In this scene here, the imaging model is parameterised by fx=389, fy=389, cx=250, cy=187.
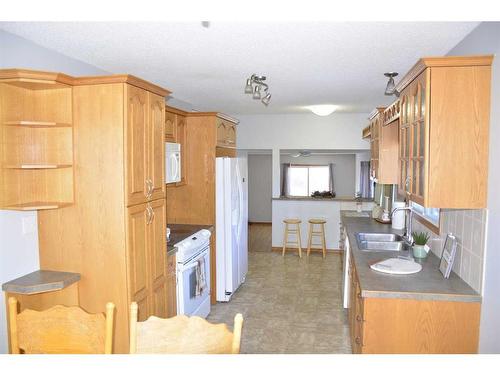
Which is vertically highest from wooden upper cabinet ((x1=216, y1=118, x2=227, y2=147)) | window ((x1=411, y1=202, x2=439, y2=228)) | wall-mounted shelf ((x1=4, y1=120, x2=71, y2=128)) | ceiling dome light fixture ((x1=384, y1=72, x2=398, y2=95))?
ceiling dome light fixture ((x1=384, y1=72, x2=398, y2=95))

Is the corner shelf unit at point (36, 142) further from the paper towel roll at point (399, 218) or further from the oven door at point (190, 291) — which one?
the paper towel roll at point (399, 218)

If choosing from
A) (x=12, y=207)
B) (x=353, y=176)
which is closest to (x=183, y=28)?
(x=12, y=207)

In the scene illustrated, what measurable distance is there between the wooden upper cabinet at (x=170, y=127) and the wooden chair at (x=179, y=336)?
266cm

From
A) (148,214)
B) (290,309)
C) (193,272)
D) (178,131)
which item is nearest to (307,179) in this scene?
(290,309)

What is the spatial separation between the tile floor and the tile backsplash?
1.40 meters

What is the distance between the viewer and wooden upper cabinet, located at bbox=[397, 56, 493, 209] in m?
A: 2.08

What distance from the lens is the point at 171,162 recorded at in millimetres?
3641

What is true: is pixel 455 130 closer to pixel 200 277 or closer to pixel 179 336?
pixel 179 336

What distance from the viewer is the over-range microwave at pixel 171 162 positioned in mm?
3553

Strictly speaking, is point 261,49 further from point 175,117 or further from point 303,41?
point 175,117

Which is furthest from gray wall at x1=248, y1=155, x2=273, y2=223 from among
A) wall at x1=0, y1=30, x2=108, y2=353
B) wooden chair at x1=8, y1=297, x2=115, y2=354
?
wooden chair at x1=8, y1=297, x2=115, y2=354

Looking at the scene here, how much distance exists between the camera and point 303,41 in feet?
8.50

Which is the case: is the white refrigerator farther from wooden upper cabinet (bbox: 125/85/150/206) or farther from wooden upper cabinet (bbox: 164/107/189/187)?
wooden upper cabinet (bbox: 125/85/150/206)

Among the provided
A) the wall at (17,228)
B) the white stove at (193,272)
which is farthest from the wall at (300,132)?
the wall at (17,228)
